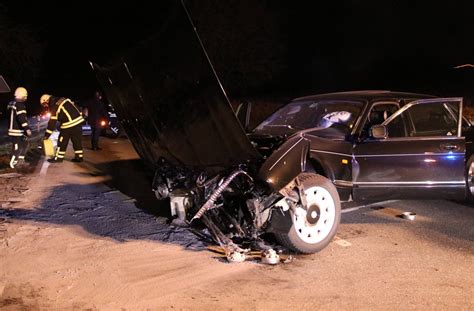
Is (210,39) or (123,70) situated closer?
(123,70)

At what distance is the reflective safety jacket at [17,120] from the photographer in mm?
10531

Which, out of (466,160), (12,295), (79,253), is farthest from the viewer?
(466,160)

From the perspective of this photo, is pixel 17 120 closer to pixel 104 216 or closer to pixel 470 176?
pixel 104 216

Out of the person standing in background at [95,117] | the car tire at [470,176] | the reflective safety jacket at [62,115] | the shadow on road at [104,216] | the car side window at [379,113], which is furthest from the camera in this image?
the person standing in background at [95,117]

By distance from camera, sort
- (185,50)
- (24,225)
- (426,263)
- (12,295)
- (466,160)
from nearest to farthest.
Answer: (12,295) → (185,50) → (426,263) → (24,225) → (466,160)

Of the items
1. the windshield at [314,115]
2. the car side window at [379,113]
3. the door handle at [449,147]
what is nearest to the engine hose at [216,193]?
the windshield at [314,115]

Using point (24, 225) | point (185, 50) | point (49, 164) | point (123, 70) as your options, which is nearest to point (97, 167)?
point (49, 164)

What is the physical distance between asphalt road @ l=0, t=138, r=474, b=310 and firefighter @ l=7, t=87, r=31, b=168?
11.9ft

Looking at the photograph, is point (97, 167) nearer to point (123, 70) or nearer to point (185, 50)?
point (123, 70)

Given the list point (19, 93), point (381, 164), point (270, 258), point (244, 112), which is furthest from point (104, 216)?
point (19, 93)

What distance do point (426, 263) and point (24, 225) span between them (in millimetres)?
4498

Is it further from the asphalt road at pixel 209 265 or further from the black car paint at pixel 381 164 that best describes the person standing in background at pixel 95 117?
the black car paint at pixel 381 164

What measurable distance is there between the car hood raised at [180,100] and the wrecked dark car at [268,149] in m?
0.01

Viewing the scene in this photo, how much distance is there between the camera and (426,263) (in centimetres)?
501
